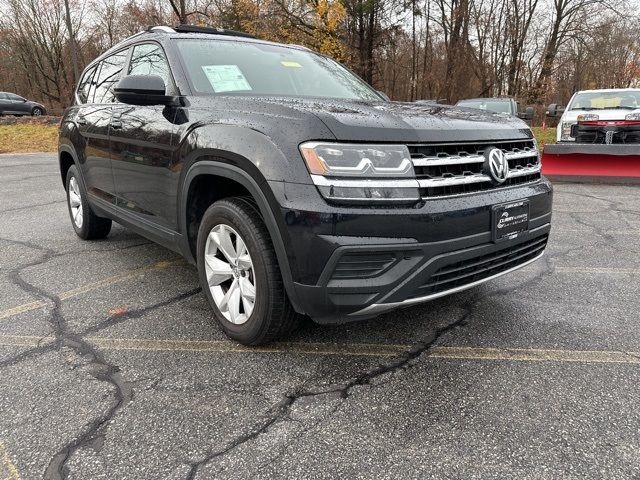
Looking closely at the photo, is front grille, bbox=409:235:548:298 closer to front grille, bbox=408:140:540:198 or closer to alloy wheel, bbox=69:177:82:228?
front grille, bbox=408:140:540:198

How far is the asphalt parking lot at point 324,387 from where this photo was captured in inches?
72.9

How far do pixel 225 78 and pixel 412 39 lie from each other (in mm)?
33565

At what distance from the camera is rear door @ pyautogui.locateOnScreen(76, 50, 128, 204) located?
3.96m

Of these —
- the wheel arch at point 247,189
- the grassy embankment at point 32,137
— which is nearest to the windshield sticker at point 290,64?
the wheel arch at point 247,189

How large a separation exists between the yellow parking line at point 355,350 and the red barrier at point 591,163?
708 centimetres

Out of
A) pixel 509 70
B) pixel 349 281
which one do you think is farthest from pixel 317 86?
pixel 509 70

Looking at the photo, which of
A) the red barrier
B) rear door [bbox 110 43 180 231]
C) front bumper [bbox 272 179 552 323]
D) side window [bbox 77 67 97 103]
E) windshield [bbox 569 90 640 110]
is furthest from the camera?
windshield [bbox 569 90 640 110]

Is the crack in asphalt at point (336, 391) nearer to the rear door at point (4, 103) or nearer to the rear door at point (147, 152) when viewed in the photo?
the rear door at point (147, 152)

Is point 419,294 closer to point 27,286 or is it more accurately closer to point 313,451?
point 313,451

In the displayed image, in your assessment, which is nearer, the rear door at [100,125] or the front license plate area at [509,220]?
the front license plate area at [509,220]

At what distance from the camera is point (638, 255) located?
449 cm

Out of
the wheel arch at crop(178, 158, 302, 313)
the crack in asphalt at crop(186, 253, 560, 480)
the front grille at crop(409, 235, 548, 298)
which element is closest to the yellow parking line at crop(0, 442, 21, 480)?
the crack in asphalt at crop(186, 253, 560, 480)

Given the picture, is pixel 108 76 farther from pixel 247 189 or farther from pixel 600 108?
pixel 600 108

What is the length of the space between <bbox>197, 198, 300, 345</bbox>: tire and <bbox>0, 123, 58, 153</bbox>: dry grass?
616 inches
